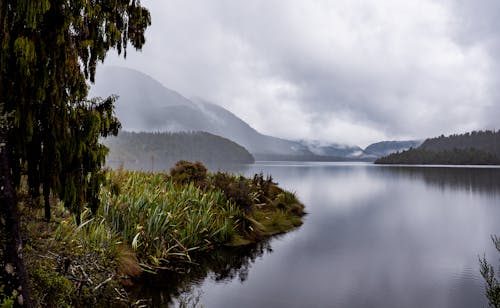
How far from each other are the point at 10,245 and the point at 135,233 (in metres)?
6.09

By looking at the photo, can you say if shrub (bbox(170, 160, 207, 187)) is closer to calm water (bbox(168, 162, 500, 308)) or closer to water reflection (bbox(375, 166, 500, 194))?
calm water (bbox(168, 162, 500, 308))

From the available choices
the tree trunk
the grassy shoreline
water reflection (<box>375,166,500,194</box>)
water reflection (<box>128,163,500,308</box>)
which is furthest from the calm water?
water reflection (<box>375,166,500,194</box>)

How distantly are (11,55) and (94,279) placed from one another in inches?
173

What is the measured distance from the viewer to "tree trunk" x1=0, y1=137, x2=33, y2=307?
376cm

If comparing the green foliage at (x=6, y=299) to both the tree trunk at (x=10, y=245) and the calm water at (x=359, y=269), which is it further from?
the calm water at (x=359, y=269)

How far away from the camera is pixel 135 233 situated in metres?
9.79

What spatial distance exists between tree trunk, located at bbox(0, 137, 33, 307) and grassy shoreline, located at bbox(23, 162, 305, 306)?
1.09 meters

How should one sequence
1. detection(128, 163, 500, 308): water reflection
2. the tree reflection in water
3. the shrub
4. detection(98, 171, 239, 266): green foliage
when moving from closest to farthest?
the tree reflection in water < detection(128, 163, 500, 308): water reflection < detection(98, 171, 239, 266): green foliage < the shrub

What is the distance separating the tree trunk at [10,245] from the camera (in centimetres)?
376

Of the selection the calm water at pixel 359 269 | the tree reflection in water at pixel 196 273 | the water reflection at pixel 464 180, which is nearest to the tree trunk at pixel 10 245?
the tree reflection in water at pixel 196 273

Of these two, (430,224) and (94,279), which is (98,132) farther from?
(430,224)

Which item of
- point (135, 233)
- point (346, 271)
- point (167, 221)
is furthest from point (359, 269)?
point (135, 233)

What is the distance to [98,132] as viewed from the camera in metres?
4.68

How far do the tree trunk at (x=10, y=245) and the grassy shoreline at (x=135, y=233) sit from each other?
109 centimetres
